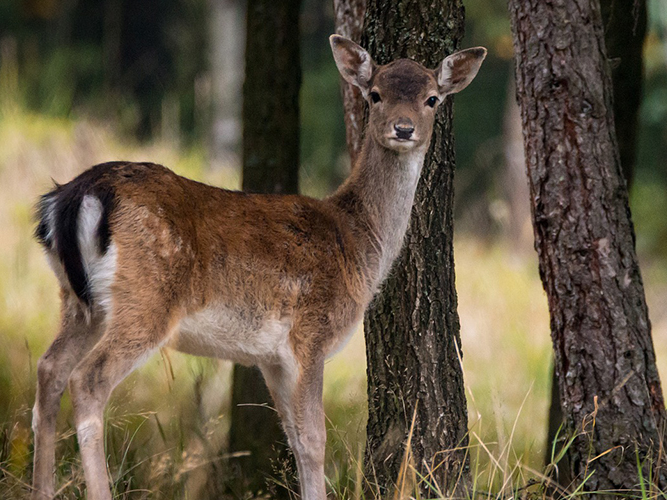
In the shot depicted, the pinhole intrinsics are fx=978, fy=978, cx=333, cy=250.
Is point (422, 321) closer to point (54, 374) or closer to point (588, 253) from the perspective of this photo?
point (588, 253)

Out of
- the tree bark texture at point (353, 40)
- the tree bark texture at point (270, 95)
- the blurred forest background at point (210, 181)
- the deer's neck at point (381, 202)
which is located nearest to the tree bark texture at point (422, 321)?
the deer's neck at point (381, 202)

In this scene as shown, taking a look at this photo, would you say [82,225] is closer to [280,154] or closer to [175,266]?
[175,266]

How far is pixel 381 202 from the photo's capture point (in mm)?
4879

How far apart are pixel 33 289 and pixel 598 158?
462cm

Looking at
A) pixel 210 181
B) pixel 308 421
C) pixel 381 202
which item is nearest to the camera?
pixel 308 421

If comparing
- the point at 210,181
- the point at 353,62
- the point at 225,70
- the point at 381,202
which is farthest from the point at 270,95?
the point at 225,70

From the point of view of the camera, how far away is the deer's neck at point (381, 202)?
4766 mm

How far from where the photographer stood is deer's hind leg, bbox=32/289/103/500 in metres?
4.07

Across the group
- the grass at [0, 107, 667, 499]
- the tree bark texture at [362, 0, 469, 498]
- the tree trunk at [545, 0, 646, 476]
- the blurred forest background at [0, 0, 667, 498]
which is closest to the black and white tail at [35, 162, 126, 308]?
the grass at [0, 107, 667, 499]

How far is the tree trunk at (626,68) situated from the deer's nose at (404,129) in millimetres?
1770

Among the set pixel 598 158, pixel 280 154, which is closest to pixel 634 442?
pixel 598 158

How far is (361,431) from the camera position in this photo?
205 inches

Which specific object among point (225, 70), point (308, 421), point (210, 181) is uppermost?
point (225, 70)

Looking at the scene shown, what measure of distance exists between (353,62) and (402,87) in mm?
330
